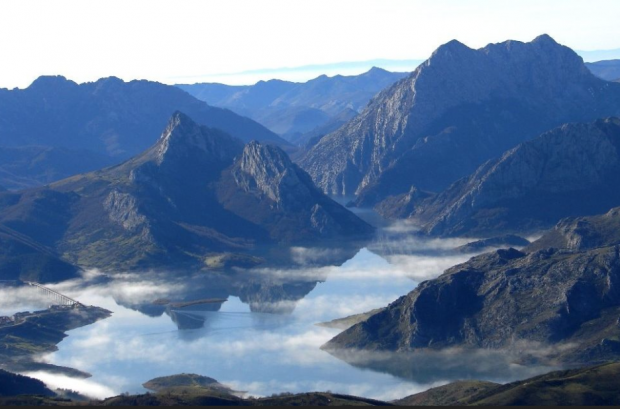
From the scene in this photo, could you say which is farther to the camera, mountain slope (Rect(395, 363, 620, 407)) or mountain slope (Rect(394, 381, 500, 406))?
mountain slope (Rect(394, 381, 500, 406))

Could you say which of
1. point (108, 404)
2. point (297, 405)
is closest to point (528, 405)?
point (297, 405)

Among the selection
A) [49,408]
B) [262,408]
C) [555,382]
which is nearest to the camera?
[49,408]

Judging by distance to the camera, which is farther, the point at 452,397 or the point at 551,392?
the point at 452,397

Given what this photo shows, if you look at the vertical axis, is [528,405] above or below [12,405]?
below

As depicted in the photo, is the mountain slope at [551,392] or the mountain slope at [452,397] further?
the mountain slope at [452,397]

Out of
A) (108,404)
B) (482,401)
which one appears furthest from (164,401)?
(482,401)

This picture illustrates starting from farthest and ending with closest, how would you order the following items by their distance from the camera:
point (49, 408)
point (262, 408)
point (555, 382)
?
point (555, 382) → point (262, 408) → point (49, 408)

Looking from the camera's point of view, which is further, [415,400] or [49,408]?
[415,400]

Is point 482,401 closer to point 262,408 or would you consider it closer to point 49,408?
point 262,408

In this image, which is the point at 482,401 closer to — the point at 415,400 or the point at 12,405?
the point at 415,400
